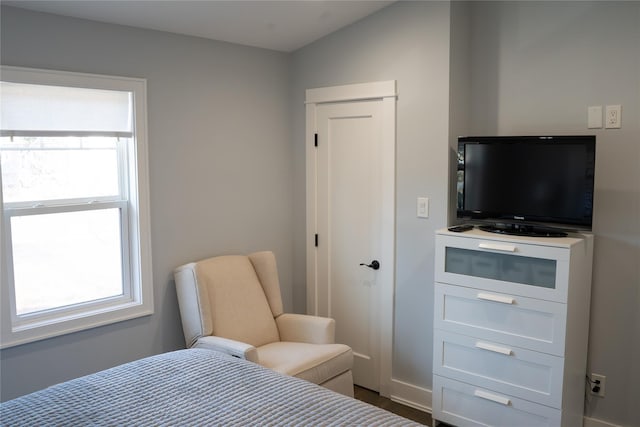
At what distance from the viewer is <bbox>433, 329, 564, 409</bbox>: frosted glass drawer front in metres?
2.66

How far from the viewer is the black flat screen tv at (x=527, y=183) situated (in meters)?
2.71

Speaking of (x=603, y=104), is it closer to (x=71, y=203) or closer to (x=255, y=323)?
(x=255, y=323)

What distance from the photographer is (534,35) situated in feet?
10.2

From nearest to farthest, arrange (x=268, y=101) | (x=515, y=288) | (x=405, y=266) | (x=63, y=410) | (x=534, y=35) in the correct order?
(x=63, y=410)
(x=515, y=288)
(x=534, y=35)
(x=405, y=266)
(x=268, y=101)

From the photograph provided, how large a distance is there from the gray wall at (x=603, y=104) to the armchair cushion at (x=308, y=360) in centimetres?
139

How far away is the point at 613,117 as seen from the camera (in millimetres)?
2844

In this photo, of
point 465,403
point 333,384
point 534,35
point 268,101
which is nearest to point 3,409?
point 333,384

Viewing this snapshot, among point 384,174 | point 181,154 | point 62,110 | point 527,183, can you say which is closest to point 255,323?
point 181,154

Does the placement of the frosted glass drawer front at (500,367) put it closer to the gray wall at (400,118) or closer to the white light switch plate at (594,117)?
the gray wall at (400,118)

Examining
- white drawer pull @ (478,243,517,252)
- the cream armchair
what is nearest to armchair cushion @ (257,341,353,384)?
the cream armchair

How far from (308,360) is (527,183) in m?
1.52

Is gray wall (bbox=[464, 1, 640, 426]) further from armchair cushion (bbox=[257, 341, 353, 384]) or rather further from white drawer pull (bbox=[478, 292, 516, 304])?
armchair cushion (bbox=[257, 341, 353, 384])

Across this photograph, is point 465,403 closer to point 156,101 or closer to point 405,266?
point 405,266

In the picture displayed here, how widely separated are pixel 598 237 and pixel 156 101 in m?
2.59
